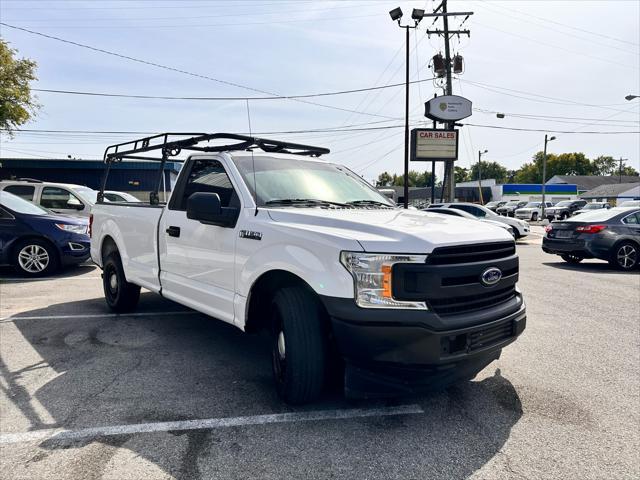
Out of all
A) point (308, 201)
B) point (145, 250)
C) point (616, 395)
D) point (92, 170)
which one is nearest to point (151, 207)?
point (145, 250)

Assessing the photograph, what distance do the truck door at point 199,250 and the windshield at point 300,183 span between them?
230 mm

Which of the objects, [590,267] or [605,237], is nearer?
[605,237]

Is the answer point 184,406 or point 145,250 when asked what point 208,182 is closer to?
point 145,250

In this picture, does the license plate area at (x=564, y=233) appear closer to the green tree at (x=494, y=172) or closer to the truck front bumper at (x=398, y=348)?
the truck front bumper at (x=398, y=348)

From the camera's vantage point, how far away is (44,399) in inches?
132

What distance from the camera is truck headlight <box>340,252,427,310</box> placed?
2.75 meters

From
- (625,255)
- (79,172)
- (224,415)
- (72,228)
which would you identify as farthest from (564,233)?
(79,172)

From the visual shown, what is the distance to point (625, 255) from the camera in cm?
1019

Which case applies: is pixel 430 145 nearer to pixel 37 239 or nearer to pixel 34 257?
pixel 37 239

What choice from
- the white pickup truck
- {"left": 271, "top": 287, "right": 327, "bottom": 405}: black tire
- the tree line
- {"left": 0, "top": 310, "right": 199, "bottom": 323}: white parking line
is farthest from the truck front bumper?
the tree line

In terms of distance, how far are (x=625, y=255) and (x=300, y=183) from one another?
370 inches

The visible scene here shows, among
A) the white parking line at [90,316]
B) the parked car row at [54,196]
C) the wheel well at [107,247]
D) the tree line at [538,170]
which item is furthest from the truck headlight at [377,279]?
the tree line at [538,170]

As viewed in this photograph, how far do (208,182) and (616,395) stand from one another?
12.7 feet

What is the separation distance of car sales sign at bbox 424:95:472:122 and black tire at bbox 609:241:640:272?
55.7 ft
